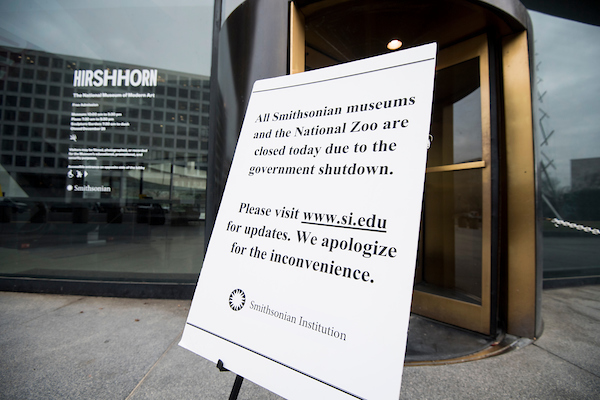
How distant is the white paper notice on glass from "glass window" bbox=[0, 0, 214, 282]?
2.99 metres

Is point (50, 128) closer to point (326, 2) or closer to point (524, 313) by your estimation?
point (326, 2)

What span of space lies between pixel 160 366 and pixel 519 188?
3524 mm

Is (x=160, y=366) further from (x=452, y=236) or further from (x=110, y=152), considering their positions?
(x=452, y=236)

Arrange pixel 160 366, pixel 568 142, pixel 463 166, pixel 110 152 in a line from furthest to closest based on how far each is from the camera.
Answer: pixel 568 142 → pixel 110 152 → pixel 463 166 → pixel 160 366

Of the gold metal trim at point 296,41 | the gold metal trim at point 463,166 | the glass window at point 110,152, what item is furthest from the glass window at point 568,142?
the glass window at point 110,152

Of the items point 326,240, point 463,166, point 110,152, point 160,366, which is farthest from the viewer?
point 110,152

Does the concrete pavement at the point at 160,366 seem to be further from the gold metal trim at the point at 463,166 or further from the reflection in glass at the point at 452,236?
the gold metal trim at the point at 463,166

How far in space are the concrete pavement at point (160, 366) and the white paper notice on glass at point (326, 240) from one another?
41.6 inches

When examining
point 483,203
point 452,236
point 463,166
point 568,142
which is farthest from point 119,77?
point 568,142

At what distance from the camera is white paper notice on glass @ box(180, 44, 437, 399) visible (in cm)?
91

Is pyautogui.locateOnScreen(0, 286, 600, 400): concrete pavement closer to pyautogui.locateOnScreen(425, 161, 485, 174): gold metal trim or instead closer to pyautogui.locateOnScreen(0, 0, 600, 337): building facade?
pyautogui.locateOnScreen(0, 0, 600, 337): building facade

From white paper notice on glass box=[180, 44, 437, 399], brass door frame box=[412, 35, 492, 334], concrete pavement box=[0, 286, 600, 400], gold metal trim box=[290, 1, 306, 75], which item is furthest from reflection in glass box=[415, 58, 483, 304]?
white paper notice on glass box=[180, 44, 437, 399]

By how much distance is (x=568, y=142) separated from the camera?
437 cm

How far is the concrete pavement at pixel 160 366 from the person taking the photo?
6.11 feet
